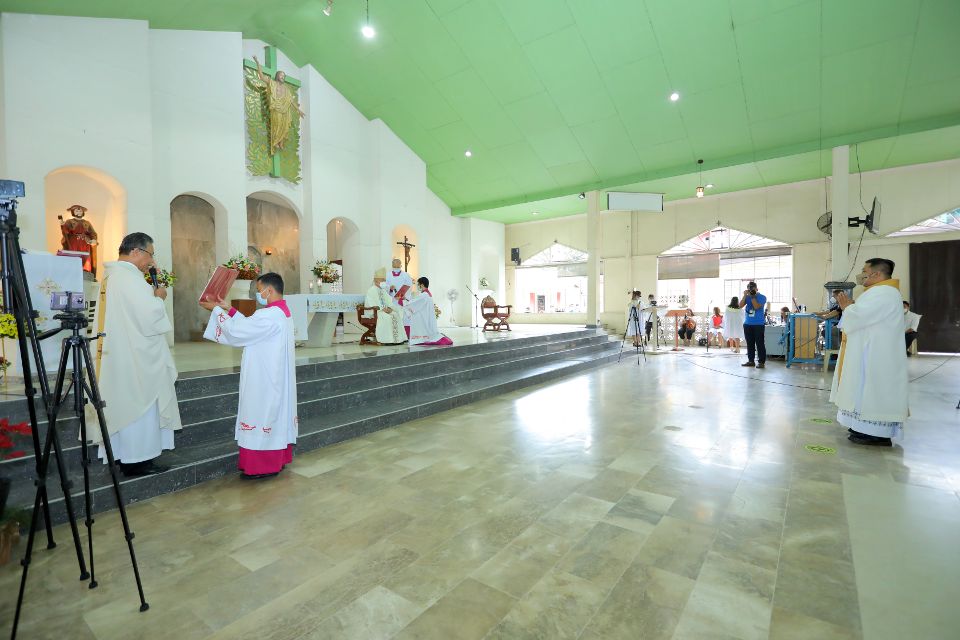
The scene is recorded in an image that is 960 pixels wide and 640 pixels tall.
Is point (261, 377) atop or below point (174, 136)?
below

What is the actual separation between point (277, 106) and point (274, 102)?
8 cm

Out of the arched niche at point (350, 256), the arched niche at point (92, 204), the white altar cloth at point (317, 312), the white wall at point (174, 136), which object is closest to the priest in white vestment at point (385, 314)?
the white altar cloth at point (317, 312)

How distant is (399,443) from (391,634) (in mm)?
2304

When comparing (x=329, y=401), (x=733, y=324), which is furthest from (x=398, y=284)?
(x=733, y=324)

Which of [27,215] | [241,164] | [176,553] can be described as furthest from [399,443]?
[241,164]

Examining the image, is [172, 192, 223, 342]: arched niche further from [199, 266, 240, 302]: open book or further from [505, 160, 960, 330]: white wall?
[505, 160, 960, 330]: white wall

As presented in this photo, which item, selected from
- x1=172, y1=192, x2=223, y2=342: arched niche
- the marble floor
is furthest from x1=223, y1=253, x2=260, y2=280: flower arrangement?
the marble floor

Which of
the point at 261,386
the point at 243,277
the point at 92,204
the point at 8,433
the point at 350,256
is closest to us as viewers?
the point at 8,433

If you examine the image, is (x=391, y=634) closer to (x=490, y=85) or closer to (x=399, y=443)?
(x=399, y=443)

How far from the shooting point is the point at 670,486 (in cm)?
292

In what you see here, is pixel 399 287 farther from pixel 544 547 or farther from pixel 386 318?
pixel 544 547

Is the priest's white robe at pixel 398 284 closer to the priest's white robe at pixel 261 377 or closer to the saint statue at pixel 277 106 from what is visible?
the saint statue at pixel 277 106

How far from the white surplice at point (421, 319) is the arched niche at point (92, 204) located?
13.9ft

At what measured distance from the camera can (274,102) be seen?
Answer: 847 cm
